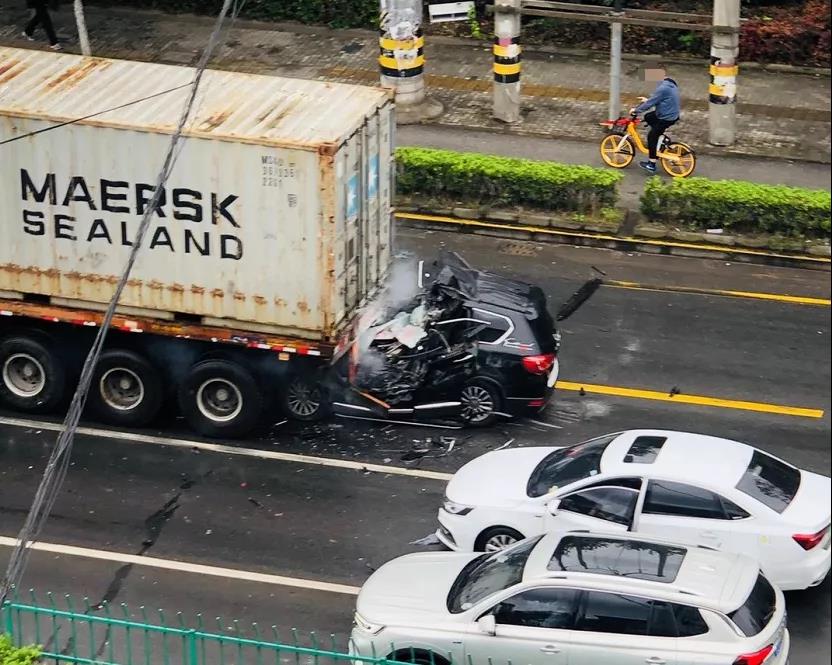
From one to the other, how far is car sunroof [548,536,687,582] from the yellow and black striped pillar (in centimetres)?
1384

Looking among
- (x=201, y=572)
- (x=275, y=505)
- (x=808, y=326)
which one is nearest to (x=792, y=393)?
(x=808, y=326)

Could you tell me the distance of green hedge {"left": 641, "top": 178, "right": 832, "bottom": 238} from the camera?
19.7m

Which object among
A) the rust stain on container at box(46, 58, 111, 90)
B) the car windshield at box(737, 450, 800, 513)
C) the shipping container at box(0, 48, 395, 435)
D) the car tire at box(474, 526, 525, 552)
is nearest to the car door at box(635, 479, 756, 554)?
the car windshield at box(737, 450, 800, 513)

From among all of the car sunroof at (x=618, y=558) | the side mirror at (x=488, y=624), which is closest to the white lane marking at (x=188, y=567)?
the side mirror at (x=488, y=624)

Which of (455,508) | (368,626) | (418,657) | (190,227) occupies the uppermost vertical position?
(190,227)

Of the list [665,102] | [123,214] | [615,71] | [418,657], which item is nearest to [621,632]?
[418,657]

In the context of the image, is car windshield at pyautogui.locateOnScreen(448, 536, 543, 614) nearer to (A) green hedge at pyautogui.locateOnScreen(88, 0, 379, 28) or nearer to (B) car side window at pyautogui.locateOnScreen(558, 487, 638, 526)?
(B) car side window at pyautogui.locateOnScreen(558, 487, 638, 526)

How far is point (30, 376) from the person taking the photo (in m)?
15.7

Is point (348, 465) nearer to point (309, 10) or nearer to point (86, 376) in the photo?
point (86, 376)

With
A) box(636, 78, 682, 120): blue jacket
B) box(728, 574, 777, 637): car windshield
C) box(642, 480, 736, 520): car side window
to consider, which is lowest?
box(642, 480, 736, 520): car side window

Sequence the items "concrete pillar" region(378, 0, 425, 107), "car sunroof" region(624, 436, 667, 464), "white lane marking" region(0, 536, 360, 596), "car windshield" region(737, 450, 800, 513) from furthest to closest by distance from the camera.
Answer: "concrete pillar" region(378, 0, 425, 107) < "white lane marking" region(0, 536, 360, 596) < "car sunroof" region(624, 436, 667, 464) < "car windshield" region(737, 450, 800, 513)

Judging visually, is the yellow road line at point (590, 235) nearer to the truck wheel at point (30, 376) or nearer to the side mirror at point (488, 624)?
the truck wheel at point (30, 376)

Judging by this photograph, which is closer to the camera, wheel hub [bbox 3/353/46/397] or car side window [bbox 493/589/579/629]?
car side window [bbox 493/589/579/629]

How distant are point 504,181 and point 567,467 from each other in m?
8.88
